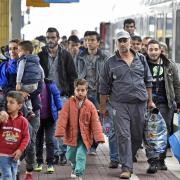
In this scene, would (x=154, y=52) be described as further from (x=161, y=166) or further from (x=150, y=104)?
(x=161, y=166)

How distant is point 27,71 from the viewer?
8625 millimetres

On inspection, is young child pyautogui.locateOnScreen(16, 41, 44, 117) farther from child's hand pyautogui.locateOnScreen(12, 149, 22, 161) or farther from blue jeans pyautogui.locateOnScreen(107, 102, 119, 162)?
blue jeans pyautogui.locateOnScreen(107, 102, 119, 162)

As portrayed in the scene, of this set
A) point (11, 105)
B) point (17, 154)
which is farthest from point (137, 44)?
point (17, 154)

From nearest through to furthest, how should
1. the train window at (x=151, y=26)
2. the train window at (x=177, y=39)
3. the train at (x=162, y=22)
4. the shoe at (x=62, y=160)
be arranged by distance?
the shoe at (x=62, y=160), the train window at (x=177, y=39), the train at (x=162, y=22), the train window at (x=151, y=26)

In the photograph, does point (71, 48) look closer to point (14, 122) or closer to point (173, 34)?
point (173, 34)

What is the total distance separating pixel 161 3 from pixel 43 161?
812cm

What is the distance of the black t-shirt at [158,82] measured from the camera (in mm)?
9641

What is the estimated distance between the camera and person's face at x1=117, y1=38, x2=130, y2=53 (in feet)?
29.7

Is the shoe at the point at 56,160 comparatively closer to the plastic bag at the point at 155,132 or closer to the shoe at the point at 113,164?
the shoe at the point at 113,164

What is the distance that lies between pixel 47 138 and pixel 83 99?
101 cm

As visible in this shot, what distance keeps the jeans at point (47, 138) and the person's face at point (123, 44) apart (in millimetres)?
1405

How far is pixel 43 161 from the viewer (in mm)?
9914

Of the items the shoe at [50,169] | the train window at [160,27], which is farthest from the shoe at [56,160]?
the train window at [160,27]

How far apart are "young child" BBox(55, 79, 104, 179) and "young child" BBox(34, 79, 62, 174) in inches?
21.4
